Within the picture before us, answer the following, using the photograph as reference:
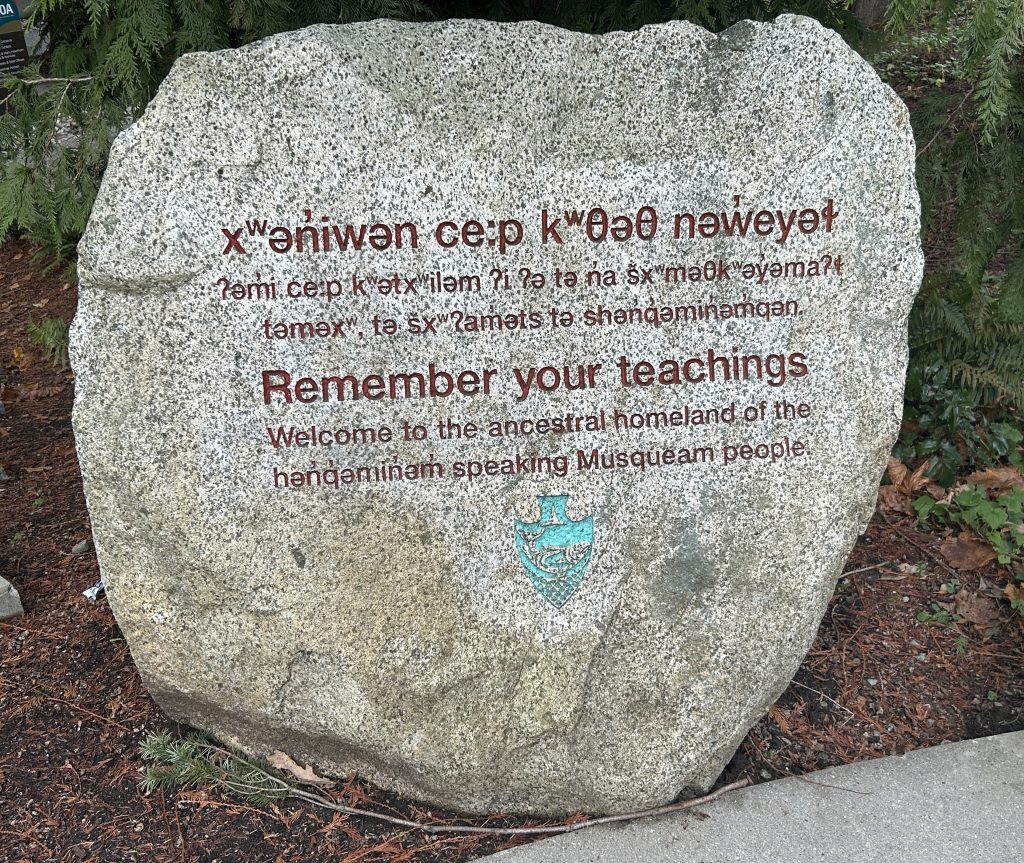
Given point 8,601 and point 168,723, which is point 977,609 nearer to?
point 168,723

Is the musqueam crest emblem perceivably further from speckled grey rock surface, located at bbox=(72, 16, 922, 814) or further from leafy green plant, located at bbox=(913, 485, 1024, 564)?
leafy green plant, located at bbox=(913, 485, 1024, 564)

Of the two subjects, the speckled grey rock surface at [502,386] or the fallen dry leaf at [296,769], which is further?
the fallen dry leaf at [296,769]

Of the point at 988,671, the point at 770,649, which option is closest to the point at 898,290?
the point at 770,649

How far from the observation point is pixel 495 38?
2.34 m

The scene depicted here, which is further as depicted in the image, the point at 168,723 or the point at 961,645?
the point at 961,645

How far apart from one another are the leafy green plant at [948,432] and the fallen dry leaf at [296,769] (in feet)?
8.94

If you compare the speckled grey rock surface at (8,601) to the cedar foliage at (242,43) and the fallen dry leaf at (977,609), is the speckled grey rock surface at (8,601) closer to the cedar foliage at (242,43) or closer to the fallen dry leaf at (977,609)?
the cedar foliage at (242,43)

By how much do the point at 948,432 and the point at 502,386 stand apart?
2.48m

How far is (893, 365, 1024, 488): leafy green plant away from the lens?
4035 mm

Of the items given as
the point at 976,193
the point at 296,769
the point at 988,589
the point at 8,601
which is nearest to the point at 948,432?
the point at 988,589

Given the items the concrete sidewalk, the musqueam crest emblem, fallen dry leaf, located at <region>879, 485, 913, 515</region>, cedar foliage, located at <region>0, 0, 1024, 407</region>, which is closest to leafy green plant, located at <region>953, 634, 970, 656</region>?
the concrete sidewalk

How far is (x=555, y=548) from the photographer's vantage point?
2.54m

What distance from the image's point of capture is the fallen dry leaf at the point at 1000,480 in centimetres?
391

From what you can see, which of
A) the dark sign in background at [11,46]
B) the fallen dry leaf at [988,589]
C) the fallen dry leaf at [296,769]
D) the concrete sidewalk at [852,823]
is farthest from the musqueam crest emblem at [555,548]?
the dark sign in background at [11,46]
